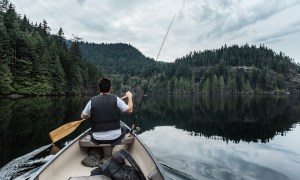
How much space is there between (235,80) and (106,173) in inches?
5851

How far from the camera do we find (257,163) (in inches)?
A: 442

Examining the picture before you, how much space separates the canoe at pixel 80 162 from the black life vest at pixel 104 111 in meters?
0.86

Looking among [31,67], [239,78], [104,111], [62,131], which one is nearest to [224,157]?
[62,131]

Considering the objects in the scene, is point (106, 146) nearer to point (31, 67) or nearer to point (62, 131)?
point (62, 131)

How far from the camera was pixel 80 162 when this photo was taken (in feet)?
24.9

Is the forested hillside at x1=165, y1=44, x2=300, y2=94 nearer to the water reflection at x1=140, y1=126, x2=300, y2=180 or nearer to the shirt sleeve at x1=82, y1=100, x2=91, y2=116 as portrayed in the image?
the water reflection at x1=140, y1=126, x2=300, y2=180

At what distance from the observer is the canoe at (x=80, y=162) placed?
5.51 m

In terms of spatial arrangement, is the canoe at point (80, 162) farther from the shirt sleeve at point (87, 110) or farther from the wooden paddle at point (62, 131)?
the shirt sleeve at point (87, 110)

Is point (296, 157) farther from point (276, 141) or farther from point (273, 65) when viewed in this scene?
point (273, 65)

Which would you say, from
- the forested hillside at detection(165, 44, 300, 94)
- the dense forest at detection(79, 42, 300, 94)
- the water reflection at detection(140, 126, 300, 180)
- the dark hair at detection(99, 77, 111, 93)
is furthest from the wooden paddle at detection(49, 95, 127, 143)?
the forested hillside at detection(165, 44, 300, 94)

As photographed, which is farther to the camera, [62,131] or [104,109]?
[62,131]

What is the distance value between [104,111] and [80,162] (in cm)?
212

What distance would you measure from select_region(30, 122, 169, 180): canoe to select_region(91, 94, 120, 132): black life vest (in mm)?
858

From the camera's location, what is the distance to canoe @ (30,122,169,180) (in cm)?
551
